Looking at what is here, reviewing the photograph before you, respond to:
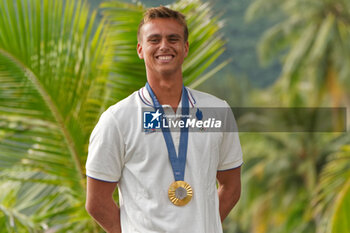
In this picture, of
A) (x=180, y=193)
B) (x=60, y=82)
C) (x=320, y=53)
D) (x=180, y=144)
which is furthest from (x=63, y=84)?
(x=320, y=53)

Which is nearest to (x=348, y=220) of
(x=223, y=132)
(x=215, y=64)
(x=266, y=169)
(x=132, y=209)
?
(x=215, y=64)

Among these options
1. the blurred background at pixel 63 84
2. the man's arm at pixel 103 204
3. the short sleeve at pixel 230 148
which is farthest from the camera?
the blurred background at pixel 63 84

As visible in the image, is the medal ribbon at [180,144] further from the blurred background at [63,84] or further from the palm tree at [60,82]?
the palm tree at [60,82]

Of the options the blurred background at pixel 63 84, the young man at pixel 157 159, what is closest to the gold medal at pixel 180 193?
the young man at pixel 157 159

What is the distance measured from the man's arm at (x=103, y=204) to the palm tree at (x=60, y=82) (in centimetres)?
123

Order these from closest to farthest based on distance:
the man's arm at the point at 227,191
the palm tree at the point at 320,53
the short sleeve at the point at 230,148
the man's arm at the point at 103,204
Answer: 1. the man's arm at the point at 103,204
2. the short sleeve at the point at 230,148
3. the man's arm at the point at 227,191
4. the palm tree at the point at 320,53

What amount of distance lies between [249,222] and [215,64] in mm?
30155

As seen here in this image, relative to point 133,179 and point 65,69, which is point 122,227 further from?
point 65,69

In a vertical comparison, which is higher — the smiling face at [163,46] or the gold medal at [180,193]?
the smiling face at [163,46]

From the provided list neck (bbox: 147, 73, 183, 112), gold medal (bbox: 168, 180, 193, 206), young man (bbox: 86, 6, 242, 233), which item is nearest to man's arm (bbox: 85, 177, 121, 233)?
young man (bbox: 86, 6, 242, 233)

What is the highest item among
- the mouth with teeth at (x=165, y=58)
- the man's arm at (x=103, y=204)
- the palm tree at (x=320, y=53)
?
the palm tree at (x=320, y=53)

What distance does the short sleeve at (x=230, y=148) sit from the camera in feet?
7.94

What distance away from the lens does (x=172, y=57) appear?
227cm

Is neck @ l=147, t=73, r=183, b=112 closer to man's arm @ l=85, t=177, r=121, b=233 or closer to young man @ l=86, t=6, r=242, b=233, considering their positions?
young man @ l=86, t=6, r=242, b=233
